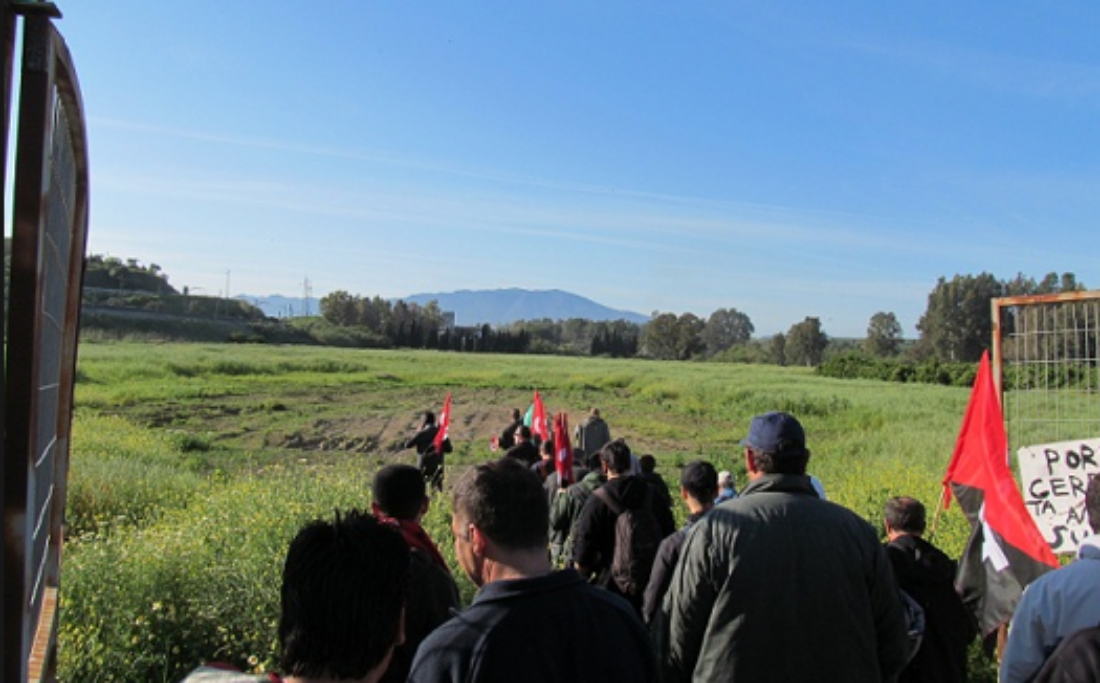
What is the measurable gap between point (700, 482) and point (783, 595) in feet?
5.25

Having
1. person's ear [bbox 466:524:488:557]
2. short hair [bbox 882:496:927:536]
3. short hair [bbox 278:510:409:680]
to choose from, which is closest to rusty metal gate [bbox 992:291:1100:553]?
short hair [bbox 882:496:927:536]

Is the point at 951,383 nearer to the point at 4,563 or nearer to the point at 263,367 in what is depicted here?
the point at 263,367

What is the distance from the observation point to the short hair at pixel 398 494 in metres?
→ 3.37

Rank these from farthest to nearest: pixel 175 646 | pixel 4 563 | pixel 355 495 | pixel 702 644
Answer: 1. pixel 355 495
2. pixel 175 646
3. pixel 702 644
4. pixel 4 563

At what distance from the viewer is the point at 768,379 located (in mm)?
53469

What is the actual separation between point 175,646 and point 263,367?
A: 46.2 metres

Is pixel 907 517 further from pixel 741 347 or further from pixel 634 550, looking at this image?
pixel 741 347

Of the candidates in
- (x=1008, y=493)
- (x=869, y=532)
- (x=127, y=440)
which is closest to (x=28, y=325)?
(x=869, y=532)

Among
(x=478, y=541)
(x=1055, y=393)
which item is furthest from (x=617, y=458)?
(x=1055, y=393)

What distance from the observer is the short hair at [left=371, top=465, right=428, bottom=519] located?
3367 millimetres

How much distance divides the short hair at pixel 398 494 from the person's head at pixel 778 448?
52.6 inches

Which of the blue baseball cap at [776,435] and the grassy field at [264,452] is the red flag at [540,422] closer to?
the grassy field at [264,452]

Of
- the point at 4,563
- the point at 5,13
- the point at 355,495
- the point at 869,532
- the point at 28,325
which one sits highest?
the point at 5,13

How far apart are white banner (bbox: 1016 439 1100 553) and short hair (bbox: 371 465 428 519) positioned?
4.04 metres
